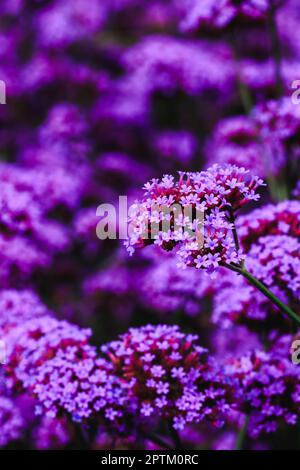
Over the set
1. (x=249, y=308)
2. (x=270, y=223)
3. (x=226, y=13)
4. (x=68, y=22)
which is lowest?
(x=249, y=308)

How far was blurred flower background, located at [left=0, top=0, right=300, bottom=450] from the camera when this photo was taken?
8.45 ft

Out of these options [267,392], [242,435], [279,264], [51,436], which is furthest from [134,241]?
[51,436]

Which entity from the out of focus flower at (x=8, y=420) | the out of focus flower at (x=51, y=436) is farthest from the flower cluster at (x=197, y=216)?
the out of focus flower at (x=51, y=436)

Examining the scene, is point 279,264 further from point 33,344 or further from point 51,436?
point 51,436

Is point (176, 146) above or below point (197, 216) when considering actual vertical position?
above

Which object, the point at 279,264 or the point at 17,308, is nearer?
the point at 279,264

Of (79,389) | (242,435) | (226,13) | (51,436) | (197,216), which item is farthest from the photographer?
(226,13)

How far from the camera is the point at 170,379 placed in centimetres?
256

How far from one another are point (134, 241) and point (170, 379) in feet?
2.15

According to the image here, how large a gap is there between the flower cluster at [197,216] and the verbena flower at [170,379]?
1.80 ft

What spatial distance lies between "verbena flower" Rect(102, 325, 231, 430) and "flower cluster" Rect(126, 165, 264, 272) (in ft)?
1.80

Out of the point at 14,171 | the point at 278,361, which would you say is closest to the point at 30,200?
the point at 14,171

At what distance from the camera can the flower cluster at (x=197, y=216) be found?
2080 millimetres

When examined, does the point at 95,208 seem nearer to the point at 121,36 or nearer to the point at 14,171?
the point at 14,171
